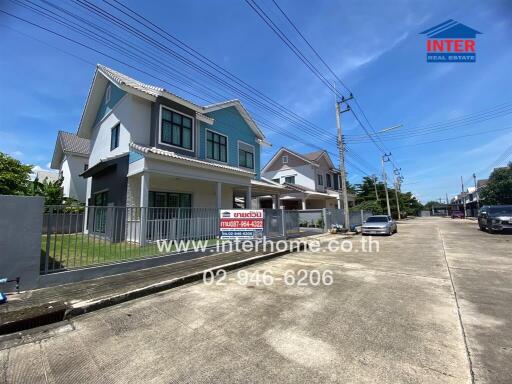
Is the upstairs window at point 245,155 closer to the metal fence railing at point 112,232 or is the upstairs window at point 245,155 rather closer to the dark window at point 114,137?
the dark window at point 114,137

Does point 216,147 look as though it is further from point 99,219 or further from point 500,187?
point 500,187

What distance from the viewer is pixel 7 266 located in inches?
195

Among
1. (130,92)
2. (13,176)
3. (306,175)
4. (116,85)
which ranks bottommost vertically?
(13,176)

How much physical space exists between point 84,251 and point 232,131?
12.6 metres

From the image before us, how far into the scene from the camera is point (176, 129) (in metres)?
13.3

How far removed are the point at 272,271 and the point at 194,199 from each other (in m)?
8.37

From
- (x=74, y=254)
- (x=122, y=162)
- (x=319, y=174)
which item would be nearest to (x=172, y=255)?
(x=74, y=254)

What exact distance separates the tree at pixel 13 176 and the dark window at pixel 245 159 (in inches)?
550

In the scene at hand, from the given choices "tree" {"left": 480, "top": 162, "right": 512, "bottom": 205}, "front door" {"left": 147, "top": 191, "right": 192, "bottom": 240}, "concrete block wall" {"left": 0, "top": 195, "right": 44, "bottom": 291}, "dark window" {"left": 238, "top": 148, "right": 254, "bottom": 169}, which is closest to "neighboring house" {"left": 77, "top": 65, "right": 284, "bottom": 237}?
"dark window" {"left": 238, "top": 148, "right": 254, "bottom": 169}

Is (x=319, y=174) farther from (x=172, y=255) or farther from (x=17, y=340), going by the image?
(x=17, y=340)

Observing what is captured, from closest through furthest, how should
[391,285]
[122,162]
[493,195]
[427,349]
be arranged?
1. [427,349]
2. [391,285]
3. [122,162]
4. [493,195]

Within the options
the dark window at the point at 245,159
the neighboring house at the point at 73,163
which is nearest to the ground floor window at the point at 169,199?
the dark window at the point at 245,159

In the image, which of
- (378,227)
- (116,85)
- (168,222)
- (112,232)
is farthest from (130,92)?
(378,227)

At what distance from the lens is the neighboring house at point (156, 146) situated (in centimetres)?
1120
